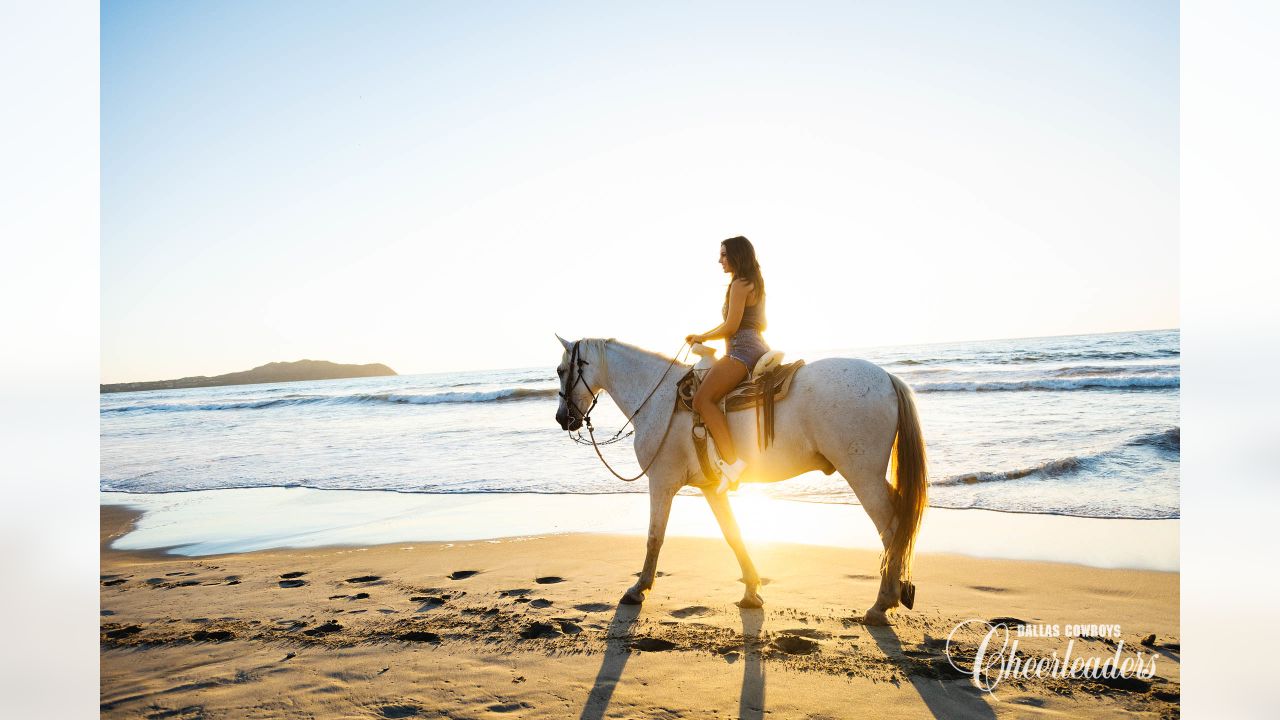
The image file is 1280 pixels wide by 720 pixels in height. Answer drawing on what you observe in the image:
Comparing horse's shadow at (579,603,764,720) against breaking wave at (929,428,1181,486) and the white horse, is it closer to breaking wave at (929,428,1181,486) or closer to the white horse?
the white horse

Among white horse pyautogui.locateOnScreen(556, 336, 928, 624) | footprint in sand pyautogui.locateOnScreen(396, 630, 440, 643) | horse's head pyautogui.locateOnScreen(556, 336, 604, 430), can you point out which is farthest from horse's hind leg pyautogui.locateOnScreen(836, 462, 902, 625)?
footprint in sand pyautogui.locateOnScreen(396, 630, 440, 643)

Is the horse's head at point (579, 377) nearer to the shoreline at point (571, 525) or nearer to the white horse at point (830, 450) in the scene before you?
the white horse at point (830, 450)

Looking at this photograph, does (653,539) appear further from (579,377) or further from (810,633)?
(579,377)

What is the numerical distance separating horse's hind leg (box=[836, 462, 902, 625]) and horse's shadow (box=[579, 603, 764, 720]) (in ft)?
2.47

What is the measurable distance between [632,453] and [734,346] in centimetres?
682

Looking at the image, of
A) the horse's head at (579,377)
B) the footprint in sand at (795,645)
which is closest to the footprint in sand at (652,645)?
the footprint in sand at (795,645)

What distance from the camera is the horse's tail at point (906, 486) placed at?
405cm

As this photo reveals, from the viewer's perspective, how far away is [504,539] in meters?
6.60

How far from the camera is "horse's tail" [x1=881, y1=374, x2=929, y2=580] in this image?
4.05 m

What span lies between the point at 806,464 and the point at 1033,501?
420cm
